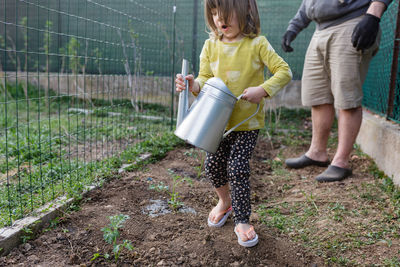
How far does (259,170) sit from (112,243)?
170cm

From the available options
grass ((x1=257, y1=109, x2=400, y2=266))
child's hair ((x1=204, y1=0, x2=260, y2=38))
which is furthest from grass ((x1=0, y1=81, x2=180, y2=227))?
grass ((x1=257, y1=109, x2=400, y2=266))

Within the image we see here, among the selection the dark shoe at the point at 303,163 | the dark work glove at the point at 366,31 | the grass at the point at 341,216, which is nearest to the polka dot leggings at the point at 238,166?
the grass at the point at 341,216

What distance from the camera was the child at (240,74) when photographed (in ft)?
6.38

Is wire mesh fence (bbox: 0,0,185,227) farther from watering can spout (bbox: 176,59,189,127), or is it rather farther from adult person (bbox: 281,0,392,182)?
adult person (bbox: 281,0,392,182)

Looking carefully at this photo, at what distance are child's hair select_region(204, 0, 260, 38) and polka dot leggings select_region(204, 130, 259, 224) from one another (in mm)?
563

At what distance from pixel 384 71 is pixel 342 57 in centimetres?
90

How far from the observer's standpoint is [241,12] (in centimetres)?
194

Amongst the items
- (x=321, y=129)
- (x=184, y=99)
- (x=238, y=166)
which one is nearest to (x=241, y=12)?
(x=184, y=99)

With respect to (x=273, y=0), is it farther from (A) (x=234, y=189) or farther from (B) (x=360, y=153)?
(A) (x=234, y=189)

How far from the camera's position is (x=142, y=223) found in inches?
87.9

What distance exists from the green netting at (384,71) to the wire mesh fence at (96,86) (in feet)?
0.14

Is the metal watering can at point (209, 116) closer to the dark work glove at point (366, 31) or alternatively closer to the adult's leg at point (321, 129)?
the dark work glove at point (366, 31)

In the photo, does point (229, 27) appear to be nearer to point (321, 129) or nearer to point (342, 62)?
point (342, 62)

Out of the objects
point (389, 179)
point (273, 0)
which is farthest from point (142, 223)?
point (273, 0)
